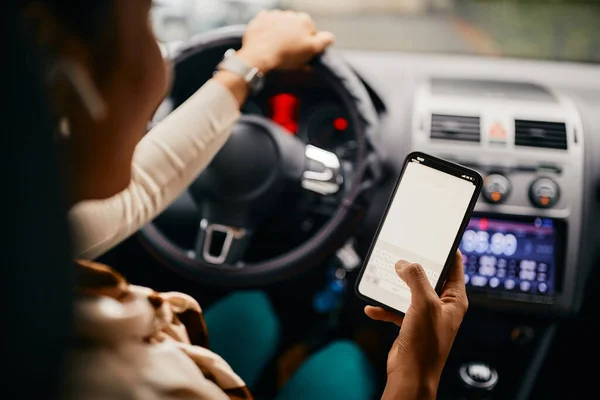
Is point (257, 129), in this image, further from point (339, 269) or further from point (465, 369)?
point (465, 369)

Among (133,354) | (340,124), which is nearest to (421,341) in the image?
(133,354)

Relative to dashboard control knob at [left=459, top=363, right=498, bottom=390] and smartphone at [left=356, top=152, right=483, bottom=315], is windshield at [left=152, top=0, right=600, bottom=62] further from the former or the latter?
dashboard control knob at [left=459, top=363, right=498, bottom=390]

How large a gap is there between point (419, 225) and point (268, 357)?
52cm

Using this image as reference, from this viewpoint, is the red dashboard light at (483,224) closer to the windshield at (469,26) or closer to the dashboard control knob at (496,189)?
the dashboard control knob at (496,189)

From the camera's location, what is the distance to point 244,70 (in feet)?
3.67

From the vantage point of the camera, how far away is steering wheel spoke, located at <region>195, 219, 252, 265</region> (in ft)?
4.04

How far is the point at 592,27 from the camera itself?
6.22 ft

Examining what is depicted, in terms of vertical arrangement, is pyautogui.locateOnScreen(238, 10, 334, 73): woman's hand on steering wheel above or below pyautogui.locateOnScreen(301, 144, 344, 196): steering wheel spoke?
above

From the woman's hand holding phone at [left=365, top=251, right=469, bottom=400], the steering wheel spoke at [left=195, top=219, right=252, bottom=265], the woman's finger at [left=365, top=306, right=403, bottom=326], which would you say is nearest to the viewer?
the woman's hand holding phone at [left=365, top=251, right=469, bottom=400]

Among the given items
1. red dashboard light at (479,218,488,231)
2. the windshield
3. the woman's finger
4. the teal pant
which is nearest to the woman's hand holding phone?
the woman's finger

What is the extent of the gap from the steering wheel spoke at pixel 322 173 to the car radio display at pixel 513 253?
0.26 metres

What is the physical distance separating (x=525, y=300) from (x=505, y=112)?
0.36 metres

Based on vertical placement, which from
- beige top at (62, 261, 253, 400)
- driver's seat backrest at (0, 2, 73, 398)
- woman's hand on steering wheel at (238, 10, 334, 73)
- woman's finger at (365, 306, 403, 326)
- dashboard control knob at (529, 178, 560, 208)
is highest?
woman's hand on steering wheel at (238, 10, 334, 73)

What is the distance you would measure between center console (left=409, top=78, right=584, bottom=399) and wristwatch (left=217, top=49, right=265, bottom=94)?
1.15 ft
